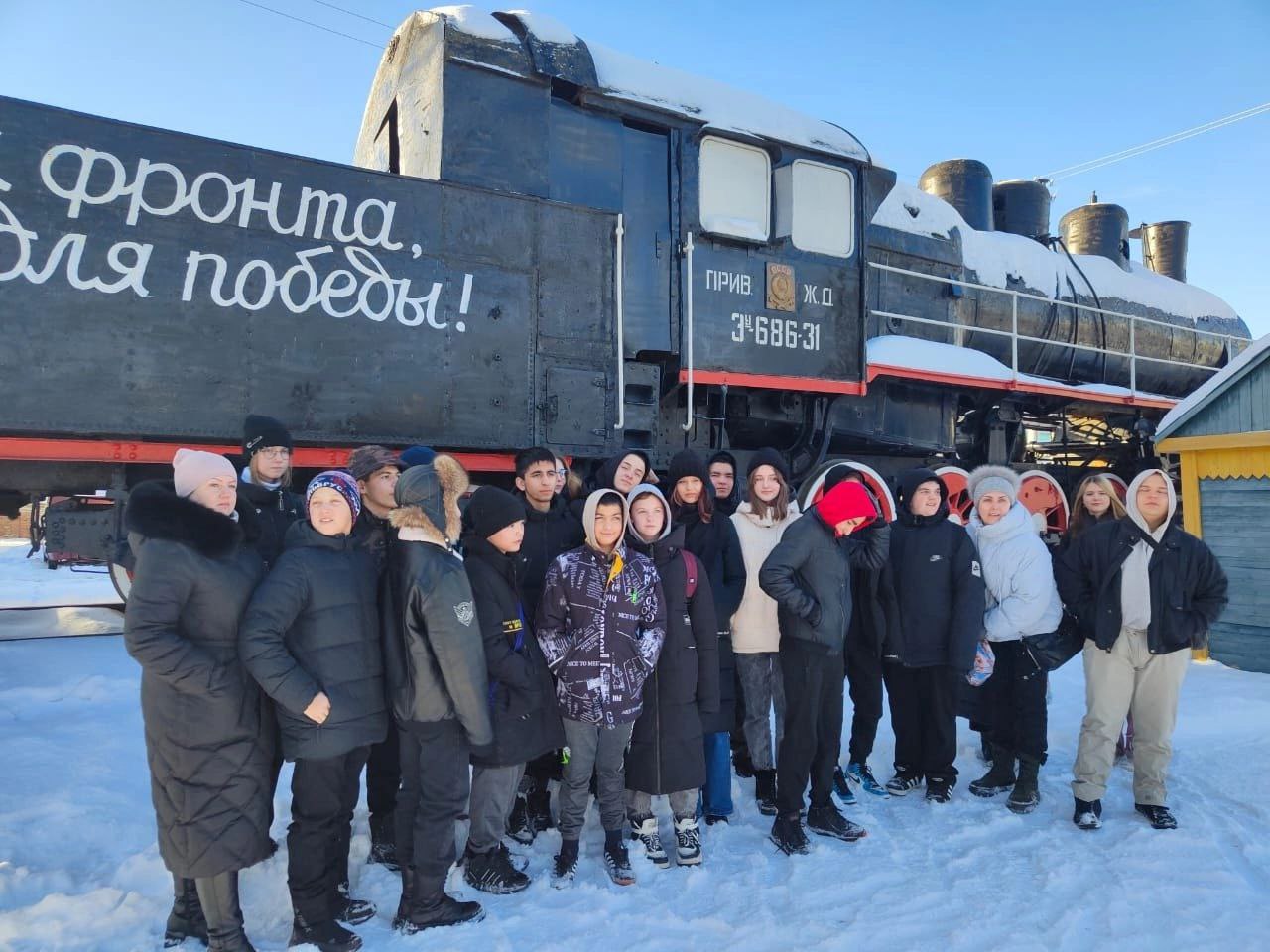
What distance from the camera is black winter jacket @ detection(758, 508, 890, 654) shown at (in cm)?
356

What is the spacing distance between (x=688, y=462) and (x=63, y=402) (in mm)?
3077

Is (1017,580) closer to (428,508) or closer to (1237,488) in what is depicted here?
(428,508)

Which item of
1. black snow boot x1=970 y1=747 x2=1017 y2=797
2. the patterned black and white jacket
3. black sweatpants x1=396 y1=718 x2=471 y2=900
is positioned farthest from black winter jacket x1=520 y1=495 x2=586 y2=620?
black snow boot x1=970 y1=747 x2=1017 y2=797

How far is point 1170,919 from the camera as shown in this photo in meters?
2.93

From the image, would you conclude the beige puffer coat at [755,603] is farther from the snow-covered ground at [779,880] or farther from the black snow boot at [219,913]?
the black snow boot at [219,913]

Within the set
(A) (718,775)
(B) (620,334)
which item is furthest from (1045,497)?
(A) (718,775)

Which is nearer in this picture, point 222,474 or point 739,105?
point 222,474

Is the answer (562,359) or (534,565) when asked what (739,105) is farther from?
(534,565)

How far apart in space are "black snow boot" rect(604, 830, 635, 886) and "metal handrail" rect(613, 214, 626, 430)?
9.43 feet

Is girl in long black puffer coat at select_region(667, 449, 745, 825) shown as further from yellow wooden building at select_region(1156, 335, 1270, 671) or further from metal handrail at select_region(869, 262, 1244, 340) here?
yellow wooden building at select_region(1156, 335, 1270, 671)

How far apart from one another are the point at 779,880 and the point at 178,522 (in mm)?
2489

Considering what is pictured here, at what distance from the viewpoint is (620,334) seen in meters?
5.61

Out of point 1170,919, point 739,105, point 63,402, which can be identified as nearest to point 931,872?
point 1170,919

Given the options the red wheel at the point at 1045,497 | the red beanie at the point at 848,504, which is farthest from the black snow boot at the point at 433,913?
the red wheel at the point at 1045,497
